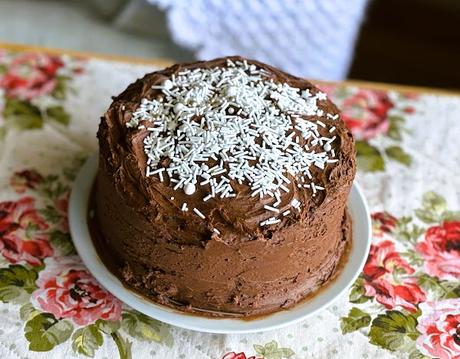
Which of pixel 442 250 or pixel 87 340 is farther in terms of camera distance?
pixel 442 250

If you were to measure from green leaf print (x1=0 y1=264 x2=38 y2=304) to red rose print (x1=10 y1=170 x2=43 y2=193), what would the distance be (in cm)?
18

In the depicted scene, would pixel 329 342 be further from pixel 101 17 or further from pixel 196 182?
pixel 101 17

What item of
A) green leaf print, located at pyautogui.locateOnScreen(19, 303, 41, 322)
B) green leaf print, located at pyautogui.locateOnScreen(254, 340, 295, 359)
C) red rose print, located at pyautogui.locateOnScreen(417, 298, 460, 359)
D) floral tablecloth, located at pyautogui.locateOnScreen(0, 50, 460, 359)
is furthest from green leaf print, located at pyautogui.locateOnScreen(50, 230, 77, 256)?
red rose print, located at pyautogui.locateOnScreen(417, 298, 460, 359)

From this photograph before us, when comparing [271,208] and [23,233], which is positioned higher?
[271,208]

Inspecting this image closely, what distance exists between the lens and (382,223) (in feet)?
4.29

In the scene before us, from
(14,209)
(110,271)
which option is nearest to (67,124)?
(14,209)

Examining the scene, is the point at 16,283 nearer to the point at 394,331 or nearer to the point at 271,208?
the point at 271,208

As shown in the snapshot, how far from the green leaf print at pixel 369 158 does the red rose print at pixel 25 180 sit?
2.04 ft

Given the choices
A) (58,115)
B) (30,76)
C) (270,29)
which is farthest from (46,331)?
(270,29)

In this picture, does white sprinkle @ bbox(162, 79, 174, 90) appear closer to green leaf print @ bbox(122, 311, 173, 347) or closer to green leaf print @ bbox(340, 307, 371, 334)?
green leaf print @ bbox(122, 311, 173, 347)

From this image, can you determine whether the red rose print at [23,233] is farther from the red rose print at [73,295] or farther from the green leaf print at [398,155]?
the green leaf print at [398,155]

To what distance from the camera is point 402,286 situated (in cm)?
120

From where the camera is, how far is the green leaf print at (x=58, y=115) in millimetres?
1425

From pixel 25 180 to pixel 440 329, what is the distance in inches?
30.1
